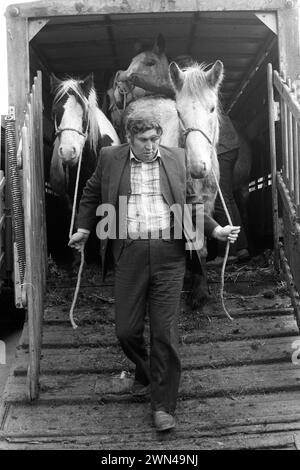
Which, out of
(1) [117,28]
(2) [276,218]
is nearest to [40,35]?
(1) [117,28]

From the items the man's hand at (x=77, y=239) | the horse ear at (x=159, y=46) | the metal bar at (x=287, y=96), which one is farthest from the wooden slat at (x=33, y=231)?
the metal bar at (x=287, y=96)

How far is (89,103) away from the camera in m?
6.13

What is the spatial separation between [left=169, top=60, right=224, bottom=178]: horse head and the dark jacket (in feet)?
2.31

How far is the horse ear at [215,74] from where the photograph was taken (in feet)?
16.9

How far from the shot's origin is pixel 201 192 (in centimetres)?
547

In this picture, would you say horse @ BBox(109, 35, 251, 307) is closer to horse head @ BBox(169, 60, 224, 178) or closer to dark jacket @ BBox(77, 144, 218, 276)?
horse head @ BBox(169, 60, 224, 178)

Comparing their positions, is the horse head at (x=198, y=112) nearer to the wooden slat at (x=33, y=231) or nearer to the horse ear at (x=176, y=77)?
the horse ear at (x=176, y=77)

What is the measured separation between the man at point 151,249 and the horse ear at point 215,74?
4.83ft

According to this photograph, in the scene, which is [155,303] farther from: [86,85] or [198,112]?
[86,85]

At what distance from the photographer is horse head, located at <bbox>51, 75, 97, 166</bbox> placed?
5523 mm

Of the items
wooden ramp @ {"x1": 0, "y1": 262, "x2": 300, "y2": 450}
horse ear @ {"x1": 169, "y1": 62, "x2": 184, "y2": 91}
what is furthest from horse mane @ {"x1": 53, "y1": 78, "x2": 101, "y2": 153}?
wooden ramp @ {"x1": 0, "y1": 262, "x2": 300, "y2": 450}

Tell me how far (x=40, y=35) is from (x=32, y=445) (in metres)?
4.66

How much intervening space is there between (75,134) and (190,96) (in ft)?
4.08

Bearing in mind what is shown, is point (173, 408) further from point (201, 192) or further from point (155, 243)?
point (201, 192)
